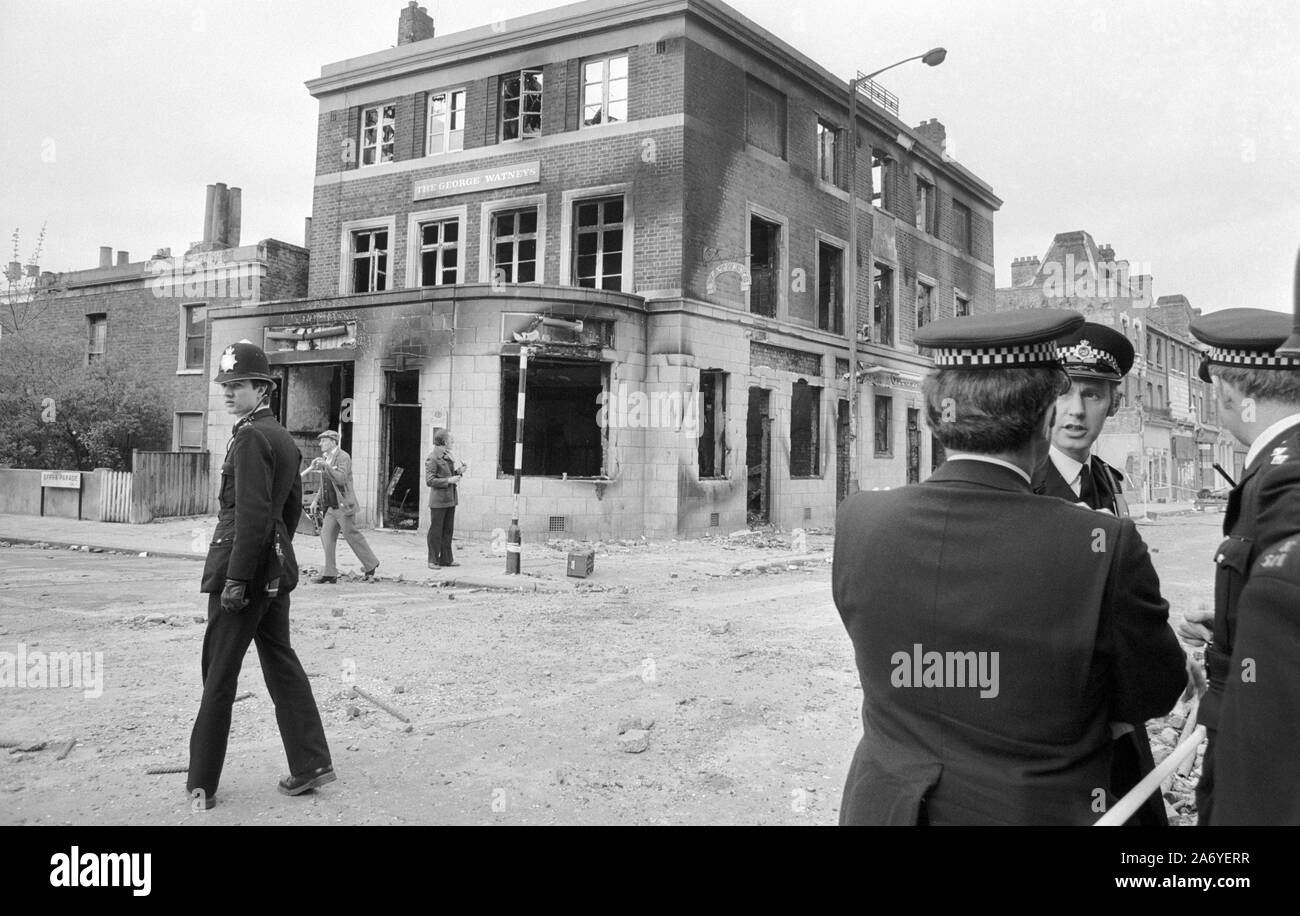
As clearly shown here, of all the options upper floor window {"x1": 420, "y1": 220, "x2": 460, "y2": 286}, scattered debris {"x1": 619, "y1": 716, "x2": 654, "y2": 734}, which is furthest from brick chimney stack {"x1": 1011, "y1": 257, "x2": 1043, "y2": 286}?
scattered debris {"x1": 619, "y1": 716, "x2": 654, "y2": 734}

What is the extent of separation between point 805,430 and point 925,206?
10550mm

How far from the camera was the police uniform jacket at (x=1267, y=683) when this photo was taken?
4.43 feet

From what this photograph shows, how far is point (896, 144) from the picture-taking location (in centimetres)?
2567

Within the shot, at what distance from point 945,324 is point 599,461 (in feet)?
52.0

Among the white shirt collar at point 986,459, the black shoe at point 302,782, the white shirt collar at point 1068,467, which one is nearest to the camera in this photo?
the white shirt collar at point 986,459

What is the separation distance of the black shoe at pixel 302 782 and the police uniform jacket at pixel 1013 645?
3183mm

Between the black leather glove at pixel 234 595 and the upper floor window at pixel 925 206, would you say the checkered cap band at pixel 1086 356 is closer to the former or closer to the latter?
the black leather glove at pixel 234 595

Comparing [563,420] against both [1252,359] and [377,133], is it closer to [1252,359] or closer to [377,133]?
[377,133]

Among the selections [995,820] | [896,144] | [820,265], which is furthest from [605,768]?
[896,144]

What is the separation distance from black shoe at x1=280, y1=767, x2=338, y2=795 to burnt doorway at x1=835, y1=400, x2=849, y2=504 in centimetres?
1958

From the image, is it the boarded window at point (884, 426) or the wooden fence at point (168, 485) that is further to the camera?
the boarded window at point (884, 426)

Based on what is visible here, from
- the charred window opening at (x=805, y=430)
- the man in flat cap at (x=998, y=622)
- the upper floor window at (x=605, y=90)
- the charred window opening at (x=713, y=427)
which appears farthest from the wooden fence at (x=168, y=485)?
the man in flat cap at (x=998, y=622)
